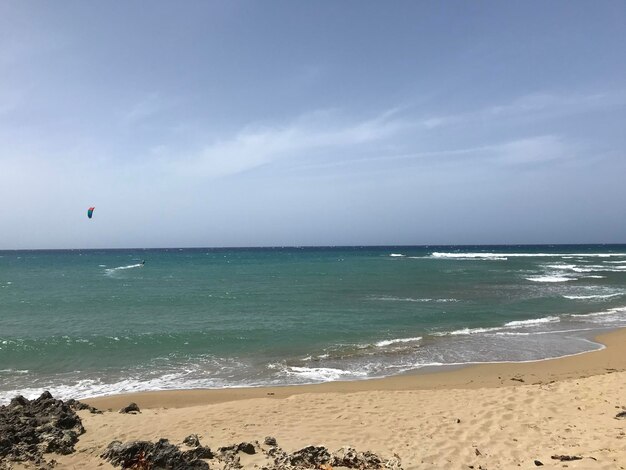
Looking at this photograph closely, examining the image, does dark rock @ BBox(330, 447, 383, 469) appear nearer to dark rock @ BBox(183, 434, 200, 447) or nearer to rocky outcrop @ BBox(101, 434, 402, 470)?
rocky outcrop @ BBox(101, 434, 402, 470)

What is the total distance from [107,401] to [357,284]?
28498mm

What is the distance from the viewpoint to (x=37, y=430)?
7.15 metres

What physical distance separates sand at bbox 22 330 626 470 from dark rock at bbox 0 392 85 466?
280 millimetres

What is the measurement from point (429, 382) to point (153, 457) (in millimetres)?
7795

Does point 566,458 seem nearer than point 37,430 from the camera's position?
Yes

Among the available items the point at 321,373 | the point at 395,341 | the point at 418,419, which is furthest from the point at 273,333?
the point at 418,419

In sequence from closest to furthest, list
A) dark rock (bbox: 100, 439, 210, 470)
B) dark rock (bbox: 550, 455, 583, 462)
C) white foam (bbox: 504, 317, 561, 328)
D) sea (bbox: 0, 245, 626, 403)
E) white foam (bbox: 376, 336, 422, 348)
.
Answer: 1. dark rock (bbox: 100, 439, 210, 470)
2. dark rock (bbox: 550, 455, 583, 462)
3. sea (bbox: 0, 245, 626, 403)
4. white foam (bbox: 376, 336, 422, 348)
5. white foam (bbox: 504, 317, 561, 328)

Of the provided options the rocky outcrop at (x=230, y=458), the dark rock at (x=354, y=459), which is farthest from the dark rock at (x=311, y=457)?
the dark rock at (x=354, y=459)

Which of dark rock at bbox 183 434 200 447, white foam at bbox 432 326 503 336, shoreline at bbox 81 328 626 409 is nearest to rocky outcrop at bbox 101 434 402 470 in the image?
dark rock at bbox 183 434 200 447

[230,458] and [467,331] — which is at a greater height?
[230,458]

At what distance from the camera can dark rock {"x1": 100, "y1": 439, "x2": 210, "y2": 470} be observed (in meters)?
5.85

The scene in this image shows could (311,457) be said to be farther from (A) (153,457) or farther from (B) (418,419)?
(B) (418,419)

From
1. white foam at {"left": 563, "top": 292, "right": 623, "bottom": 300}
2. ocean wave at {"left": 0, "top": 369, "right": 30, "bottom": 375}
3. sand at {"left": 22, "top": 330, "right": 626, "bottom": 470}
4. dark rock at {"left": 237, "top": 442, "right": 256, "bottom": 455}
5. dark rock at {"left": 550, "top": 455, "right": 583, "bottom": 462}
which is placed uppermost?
dark rock at {"left": 550, "top": 455, "right": 583, "bottom": 462}

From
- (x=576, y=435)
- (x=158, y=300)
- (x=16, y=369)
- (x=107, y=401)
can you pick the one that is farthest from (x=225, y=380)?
(x=158, y=300)
